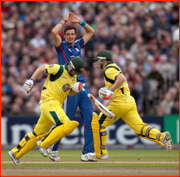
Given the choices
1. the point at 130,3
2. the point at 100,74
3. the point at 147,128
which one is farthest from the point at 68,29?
the point at 130,3

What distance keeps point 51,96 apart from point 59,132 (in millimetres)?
791

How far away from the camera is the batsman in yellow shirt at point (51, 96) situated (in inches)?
285

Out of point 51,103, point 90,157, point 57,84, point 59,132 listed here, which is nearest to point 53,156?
point 90,157

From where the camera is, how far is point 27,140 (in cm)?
754

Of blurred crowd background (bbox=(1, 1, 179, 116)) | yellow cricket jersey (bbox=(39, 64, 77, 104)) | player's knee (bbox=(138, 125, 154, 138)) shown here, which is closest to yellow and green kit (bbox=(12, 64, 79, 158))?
yellow cricket jersey (bbox=(39, 64, 77, 104))

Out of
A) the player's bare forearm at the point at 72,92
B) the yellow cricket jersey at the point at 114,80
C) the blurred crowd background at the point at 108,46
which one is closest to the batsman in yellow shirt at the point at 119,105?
the yellow cricket jersey at the point at 114,80

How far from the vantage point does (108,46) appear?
46.9 feet

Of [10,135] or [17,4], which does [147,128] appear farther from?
[17,4]

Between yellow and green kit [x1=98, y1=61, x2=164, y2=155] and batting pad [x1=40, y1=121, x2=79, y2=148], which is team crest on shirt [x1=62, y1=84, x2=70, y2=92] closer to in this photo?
batting pad [x1=40, y1=121, x2=79, y2=148]

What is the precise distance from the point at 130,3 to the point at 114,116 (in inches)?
350

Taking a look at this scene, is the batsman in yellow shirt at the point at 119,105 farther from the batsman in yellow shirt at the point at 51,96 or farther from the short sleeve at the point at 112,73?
the batsman in yellow shirt at the point at 51,96

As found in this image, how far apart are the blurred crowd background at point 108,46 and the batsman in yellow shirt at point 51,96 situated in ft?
16.7

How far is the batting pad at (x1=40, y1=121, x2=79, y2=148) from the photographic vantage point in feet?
23.0

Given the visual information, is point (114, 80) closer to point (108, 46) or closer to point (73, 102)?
point (73, 102)
